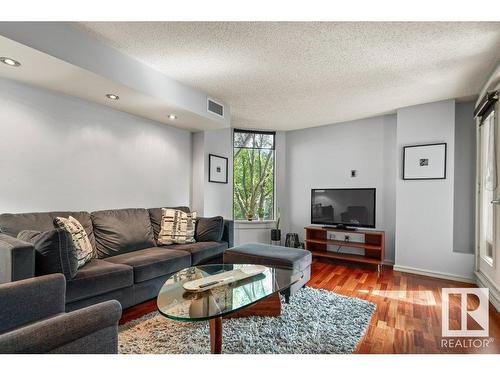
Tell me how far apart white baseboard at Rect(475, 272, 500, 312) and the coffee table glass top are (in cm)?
199

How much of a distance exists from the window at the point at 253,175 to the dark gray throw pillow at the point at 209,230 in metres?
1.51

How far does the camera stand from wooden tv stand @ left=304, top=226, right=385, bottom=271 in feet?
12.3

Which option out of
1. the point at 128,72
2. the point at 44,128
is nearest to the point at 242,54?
the point at 128,72

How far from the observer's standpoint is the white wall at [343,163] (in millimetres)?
4176

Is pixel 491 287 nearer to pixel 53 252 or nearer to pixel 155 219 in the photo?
pixel 155 219

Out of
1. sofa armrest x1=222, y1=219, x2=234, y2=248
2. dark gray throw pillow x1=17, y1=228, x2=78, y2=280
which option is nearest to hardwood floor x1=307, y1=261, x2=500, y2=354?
sofa armrest x1=222, y1=219, x2=234, y2=248

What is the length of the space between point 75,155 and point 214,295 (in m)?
2.21

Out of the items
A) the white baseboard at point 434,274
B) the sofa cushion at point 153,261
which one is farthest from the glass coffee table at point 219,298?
the white baseboard at point 434,274

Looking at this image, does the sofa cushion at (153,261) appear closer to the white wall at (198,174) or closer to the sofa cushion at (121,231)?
the sofa cushion at (121,231)

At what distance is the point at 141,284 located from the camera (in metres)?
2.39
